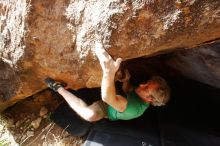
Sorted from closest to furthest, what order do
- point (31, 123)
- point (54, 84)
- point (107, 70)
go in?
point (107, 70), point (54, 84), point (31, 123)

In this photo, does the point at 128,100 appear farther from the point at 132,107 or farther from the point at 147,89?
the point at 147,89

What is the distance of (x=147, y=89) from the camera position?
3.04 m

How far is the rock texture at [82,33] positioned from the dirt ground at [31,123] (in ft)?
1.74

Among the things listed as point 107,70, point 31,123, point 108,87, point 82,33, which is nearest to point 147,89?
point 108,87

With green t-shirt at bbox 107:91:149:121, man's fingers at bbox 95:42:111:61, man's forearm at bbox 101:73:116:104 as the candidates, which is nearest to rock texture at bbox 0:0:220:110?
man's fingers at bbox 95:42:111:61

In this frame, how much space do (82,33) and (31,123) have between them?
1.90 meters

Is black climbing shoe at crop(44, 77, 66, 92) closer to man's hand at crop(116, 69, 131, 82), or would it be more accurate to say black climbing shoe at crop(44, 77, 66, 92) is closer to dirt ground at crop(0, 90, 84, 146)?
man's hand at crop(116, 69, 131, 82)

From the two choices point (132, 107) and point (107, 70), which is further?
point (132, 107)

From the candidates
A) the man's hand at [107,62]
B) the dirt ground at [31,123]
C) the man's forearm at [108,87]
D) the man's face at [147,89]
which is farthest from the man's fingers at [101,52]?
the dirt ground at [31,123]

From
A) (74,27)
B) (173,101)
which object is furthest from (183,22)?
(173,101)

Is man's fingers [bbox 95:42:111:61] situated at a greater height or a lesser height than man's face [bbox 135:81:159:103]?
greater

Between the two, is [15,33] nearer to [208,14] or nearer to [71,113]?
[71,113]

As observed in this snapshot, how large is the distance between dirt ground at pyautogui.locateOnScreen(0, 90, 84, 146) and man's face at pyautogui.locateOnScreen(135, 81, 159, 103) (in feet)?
4.00

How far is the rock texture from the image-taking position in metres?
2.14
